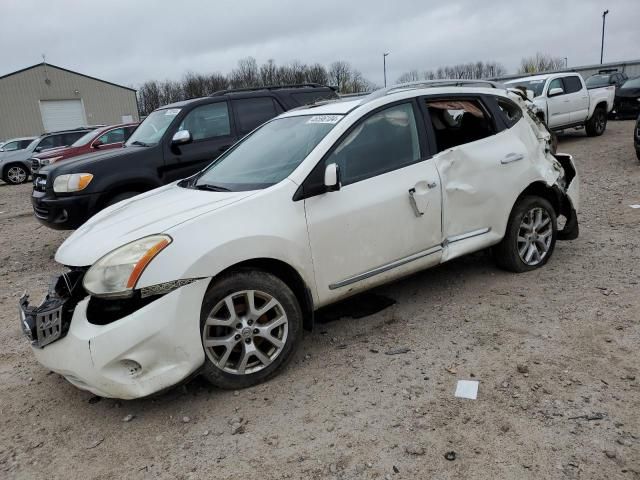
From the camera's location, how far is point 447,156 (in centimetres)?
414

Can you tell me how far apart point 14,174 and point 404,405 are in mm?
19964

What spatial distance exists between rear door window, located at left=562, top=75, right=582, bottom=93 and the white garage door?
37440mm

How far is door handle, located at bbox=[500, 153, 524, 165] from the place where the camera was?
4.49 meters

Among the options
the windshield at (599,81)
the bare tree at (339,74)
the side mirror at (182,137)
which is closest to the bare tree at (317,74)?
the bare tree at (339,74)

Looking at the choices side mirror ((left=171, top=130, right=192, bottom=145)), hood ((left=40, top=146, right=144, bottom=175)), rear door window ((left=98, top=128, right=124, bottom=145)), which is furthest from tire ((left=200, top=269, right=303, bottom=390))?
rear door window ((left=98, top=128, right=124, bottom=145))

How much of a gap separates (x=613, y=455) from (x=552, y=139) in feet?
11.7

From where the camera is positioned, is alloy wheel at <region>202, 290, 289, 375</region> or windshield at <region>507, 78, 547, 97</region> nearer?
alloy wheel at <region>202, 290, 289, 375</region>

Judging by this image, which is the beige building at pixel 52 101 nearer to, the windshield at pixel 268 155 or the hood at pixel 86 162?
the hood at pixel 86 162

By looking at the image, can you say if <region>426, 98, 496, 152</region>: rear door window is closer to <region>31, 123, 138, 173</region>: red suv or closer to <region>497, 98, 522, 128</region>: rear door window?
<region>497, 98, 522, 128</region>: rear door window

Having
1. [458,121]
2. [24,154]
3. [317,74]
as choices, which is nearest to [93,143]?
[24,154]

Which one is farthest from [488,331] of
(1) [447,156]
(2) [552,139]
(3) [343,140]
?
(2) [552,139]

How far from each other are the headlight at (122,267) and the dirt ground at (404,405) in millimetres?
832

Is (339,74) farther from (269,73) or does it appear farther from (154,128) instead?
(154,128)

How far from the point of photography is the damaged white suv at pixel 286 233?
2.90 m
